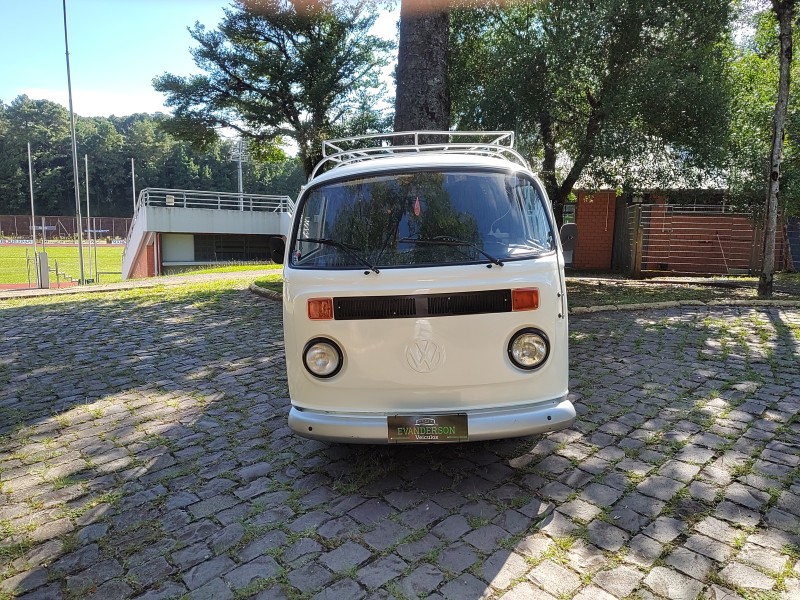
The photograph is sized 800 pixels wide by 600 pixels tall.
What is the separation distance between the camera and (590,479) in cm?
360

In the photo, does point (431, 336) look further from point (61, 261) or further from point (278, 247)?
point (61, 261)

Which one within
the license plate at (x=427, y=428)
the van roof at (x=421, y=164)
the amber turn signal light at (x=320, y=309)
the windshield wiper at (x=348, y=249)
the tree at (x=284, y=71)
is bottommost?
the license plate at (x=427, y=428)

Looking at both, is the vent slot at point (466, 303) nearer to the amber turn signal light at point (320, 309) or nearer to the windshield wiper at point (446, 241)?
the windshield wiper at point (446, 241)

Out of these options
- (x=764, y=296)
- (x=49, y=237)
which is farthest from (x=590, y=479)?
(x=49, y=237)

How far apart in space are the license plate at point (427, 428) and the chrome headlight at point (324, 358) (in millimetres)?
460

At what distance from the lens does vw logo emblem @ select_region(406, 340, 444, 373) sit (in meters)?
3.24

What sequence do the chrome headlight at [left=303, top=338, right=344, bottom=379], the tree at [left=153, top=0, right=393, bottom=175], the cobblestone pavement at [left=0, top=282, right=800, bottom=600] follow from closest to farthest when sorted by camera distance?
the cobblestone pavement at [left=0, top=282, right=800, bottom=600] → the chrome headlight at [left=303, top=338, right=344, bottom=379] → the tree at [left=153, top=0, right=393, bottom=175]

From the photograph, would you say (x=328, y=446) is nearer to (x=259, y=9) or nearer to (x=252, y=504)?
(x=252, y=504)

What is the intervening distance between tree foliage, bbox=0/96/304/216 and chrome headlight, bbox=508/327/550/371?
3041 inches

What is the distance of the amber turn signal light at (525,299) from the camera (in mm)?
3244

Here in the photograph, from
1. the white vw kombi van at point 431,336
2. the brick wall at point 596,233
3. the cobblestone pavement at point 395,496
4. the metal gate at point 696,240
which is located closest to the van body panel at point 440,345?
the white vw kombi van at point 431,336

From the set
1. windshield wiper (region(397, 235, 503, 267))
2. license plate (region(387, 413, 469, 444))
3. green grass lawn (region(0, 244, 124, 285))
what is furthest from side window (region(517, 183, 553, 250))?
green grass lawn (region(0, 244, 124, 285))

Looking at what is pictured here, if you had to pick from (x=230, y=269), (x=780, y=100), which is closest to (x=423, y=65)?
(x=780, y=100)

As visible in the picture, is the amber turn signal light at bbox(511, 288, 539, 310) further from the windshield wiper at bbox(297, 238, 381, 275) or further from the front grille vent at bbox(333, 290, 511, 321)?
the windshield wiper at bbox(297, 238, 381, 275)
